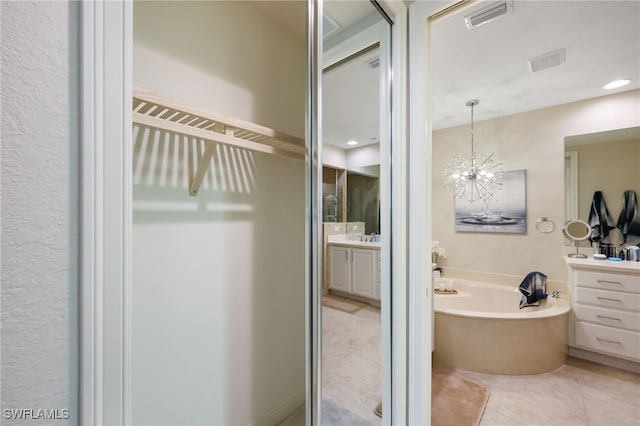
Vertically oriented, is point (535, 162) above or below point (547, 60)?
below

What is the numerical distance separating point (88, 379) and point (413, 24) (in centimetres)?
167

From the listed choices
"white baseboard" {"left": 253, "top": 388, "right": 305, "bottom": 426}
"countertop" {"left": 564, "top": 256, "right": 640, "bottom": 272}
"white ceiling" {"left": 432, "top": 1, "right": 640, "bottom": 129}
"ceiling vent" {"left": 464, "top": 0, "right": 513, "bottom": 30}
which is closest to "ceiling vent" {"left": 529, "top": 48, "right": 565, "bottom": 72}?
"white ceiling" {"left": 432, "top": 1, "right": 640, "bottom": 129}

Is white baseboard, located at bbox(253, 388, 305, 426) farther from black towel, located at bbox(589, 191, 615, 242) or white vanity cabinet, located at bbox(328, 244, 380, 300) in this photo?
black towel, located at bbox(589, 191, 615, 242)

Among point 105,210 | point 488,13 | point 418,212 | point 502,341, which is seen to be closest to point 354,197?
point 418,212

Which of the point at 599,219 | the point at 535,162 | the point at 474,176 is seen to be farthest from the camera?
the point at 474,176

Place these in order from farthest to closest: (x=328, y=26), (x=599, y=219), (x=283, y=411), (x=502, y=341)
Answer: (x=599, y=219)
(x=502, y=341)
(x=283, y=411)
(x=328, y=26)

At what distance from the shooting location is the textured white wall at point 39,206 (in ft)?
1.02

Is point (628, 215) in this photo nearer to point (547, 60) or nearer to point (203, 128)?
point (547, 60)

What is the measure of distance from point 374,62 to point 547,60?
5.48 feet

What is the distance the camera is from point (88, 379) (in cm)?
36

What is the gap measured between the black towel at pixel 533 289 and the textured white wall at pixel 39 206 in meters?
3.39

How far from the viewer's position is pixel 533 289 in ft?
8.83

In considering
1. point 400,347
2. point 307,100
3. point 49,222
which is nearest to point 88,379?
point 49,222

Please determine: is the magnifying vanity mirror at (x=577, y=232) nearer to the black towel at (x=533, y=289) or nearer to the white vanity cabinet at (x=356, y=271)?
the black towel at (x=533, y=289)
